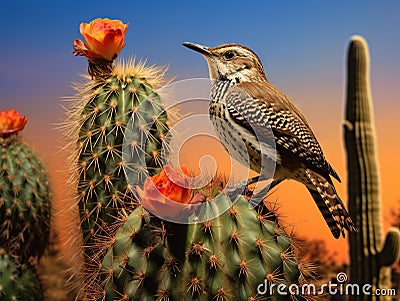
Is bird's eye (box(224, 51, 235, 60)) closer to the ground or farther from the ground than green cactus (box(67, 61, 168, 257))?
farther from the ground

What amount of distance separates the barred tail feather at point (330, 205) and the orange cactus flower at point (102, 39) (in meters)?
0.57

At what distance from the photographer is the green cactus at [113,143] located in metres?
1.54

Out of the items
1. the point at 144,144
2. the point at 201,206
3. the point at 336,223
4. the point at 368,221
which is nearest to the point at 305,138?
the point at 336,223

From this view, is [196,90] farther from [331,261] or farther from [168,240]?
[331,261]

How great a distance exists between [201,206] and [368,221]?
1.27 metres

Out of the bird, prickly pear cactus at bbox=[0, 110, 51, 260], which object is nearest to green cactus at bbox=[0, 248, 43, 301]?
prickly pear cactus at bbox=[0, 110, 51, 260]

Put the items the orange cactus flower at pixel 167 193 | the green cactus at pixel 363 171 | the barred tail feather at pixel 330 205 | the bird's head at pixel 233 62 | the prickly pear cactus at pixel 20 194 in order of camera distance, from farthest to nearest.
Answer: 1. the green cactus at pixel 363 171
2. the prickly pear cactus at pixel 20 194
3. the bird's head at pixel 233 62
4. the barred tail feather at pixel 330 205
5. the orange cactus flower at pixel 167 193

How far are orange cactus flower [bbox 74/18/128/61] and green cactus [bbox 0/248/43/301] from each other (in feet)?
2.80

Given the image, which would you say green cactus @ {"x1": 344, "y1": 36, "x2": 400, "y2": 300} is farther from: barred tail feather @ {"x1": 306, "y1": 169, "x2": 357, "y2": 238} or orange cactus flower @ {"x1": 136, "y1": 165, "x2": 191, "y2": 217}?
orange cactus flower @ {"x1": 136, "y1": 165, "x2": 191, "y2": 217}

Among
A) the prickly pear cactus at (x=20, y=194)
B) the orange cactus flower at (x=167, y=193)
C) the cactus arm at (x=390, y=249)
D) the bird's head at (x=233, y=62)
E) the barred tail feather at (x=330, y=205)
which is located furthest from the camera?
the prickly pear cactus at (x=20, y=194)

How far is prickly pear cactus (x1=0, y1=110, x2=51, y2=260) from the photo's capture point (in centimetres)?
213

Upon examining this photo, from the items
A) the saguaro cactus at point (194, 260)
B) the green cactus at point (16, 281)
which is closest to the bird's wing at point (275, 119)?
the saguaro cactus at point (194, 260)

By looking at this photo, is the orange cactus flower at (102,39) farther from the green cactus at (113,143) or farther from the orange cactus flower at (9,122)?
the orange cactus flower at (9,122)

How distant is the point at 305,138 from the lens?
1629mm
